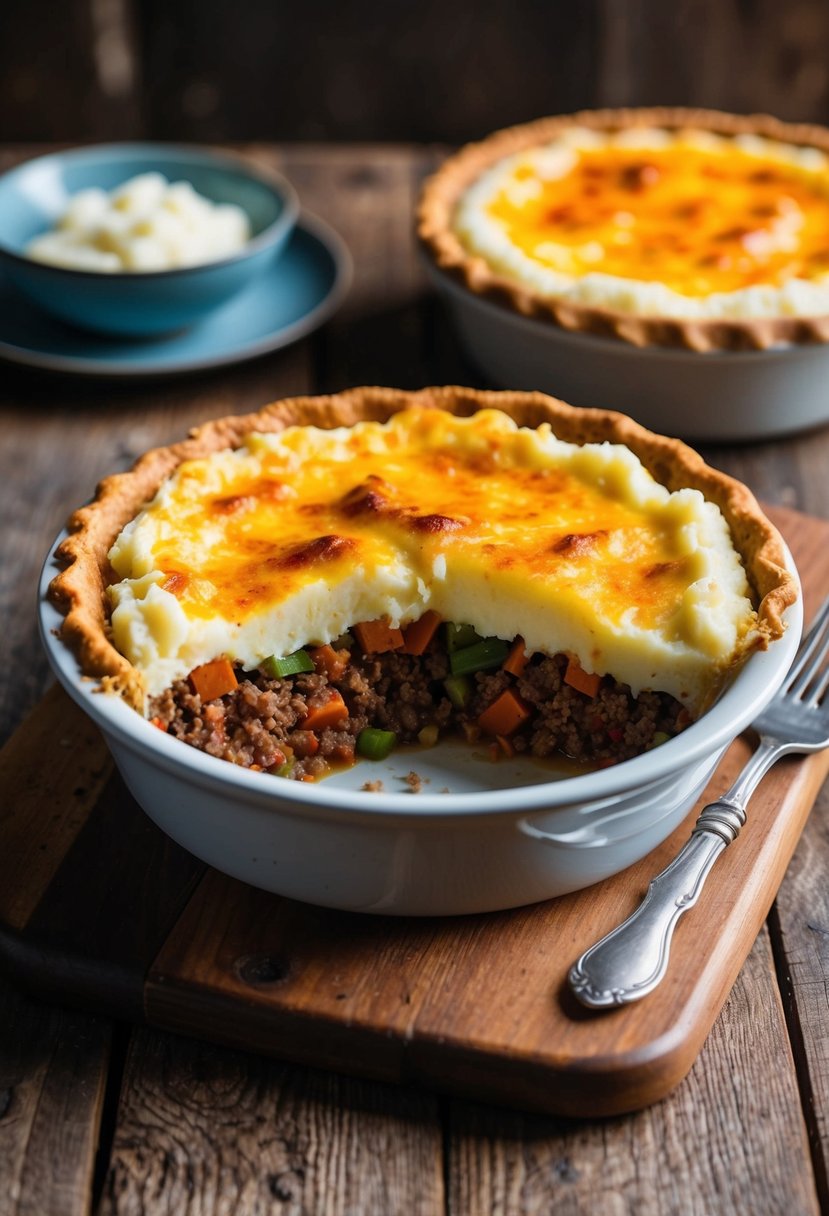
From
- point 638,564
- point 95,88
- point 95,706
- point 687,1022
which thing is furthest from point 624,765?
point 95,88

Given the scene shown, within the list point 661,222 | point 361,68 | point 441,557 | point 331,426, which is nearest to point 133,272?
point 331,426

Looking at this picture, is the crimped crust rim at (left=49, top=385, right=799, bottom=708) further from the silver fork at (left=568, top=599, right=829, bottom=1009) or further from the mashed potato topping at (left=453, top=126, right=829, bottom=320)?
the mashed potato topping at (left=453, top=126, right=829, bottom=320)

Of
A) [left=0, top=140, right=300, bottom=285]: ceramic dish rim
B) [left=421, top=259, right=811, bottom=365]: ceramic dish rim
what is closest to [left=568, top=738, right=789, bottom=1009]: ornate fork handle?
[left=421, top=259, right=811, bottom=365]: ceramic dish rim

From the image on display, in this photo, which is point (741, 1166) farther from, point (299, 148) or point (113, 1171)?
point (299, 148)

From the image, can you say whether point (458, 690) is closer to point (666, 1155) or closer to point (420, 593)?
point (420, 593)

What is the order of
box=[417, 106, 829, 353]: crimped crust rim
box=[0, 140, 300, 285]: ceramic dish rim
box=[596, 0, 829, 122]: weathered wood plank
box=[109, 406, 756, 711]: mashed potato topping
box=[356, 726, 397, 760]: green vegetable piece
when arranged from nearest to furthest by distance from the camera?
1. box=[109, 406, 756, 711]: mashed potato topping
2. box=[356, 726, 397, 760]: green vegetable piece
3. box=[417, 106, 829, 353]: crimped crust rim
4. box=[0, 140, 300, 285]: ceramic dish rim
5. box=[596, 0, 829, 122]: weathered wood plank

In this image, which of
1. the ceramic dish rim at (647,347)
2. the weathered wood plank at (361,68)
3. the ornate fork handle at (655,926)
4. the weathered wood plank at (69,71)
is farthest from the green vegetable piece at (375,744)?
the weathered wood plank at (361,68)

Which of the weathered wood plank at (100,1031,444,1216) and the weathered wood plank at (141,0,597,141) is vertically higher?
the weathered wood plank at (100,1031,444,1216)

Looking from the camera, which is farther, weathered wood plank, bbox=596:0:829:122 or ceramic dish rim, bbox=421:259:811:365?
weathered wood plank, bbox=596:0:829:122
